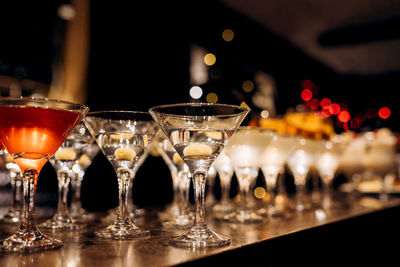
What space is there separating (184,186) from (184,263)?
992 millimetres

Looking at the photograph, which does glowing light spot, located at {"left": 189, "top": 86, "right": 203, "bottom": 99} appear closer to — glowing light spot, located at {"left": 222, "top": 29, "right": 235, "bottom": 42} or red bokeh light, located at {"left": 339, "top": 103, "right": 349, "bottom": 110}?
glowing light spot, located at {"left": 222, "top": 29, "right": 235, "bottom": 42}

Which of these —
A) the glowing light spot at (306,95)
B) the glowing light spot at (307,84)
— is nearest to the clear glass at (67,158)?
the glowing light spot at (307,84)

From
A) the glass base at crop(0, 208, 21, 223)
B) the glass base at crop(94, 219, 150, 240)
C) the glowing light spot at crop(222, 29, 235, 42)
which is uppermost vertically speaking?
the glowing light spot at crop(222, 29, 235, 42)

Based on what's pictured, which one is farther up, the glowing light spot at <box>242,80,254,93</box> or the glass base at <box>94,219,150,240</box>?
the glowing light spot at <box>242,80,254,93</box>

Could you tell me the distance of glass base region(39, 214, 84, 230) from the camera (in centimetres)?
123

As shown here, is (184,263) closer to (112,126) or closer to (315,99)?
(112,126)

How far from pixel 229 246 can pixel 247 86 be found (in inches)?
202

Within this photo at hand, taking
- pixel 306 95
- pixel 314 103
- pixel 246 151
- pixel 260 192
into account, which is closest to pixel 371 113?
pixel 314 103

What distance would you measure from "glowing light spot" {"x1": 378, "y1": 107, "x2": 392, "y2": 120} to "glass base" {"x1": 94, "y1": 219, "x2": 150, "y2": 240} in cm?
1032

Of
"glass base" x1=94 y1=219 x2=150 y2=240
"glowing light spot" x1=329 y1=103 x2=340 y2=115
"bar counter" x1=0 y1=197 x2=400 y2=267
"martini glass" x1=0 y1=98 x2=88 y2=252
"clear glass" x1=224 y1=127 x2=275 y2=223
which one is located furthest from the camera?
"glowing light spot" x1=329 y1=103 x2=340 y2=115

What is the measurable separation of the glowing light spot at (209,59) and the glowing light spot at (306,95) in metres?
3.36

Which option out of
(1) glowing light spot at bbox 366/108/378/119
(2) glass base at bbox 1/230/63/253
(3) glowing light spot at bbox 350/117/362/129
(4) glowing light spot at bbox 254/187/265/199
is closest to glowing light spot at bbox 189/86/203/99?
(4) glowing light spot at bbox 254/187/265/199

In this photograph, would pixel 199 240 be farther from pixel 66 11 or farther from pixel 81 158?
pixel 66 11

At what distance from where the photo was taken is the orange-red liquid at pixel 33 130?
0.93 meters
